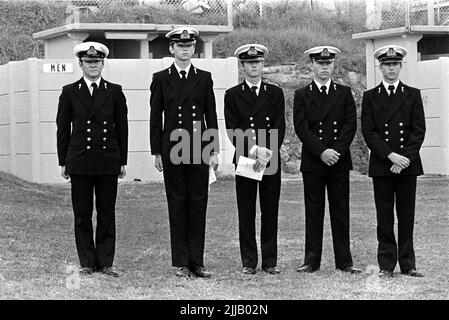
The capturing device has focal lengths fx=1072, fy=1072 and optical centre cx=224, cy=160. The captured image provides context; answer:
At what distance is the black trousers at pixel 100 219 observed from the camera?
396 inches

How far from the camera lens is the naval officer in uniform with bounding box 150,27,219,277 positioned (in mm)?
10031

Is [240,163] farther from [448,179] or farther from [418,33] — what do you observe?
[418,33]

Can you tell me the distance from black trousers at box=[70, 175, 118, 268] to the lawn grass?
0.24 metres

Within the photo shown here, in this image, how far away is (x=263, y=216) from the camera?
10336mm

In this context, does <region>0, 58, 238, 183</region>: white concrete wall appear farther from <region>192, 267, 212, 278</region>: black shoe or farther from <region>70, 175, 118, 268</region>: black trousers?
<region>192, 267, 212, 278</region>: black shoe

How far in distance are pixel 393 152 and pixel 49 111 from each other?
501 inches

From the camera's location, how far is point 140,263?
36.6 feet

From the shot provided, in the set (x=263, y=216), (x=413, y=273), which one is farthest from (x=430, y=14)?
(x=413, y=273)

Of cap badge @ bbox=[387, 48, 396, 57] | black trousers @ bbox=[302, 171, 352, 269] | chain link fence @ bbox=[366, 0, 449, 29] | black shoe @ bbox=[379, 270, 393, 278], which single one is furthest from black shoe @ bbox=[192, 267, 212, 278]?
chain link fence @ bbox=[366, 0, 449, 29]

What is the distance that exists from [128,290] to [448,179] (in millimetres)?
14291

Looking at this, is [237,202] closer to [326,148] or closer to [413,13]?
[326,148]
